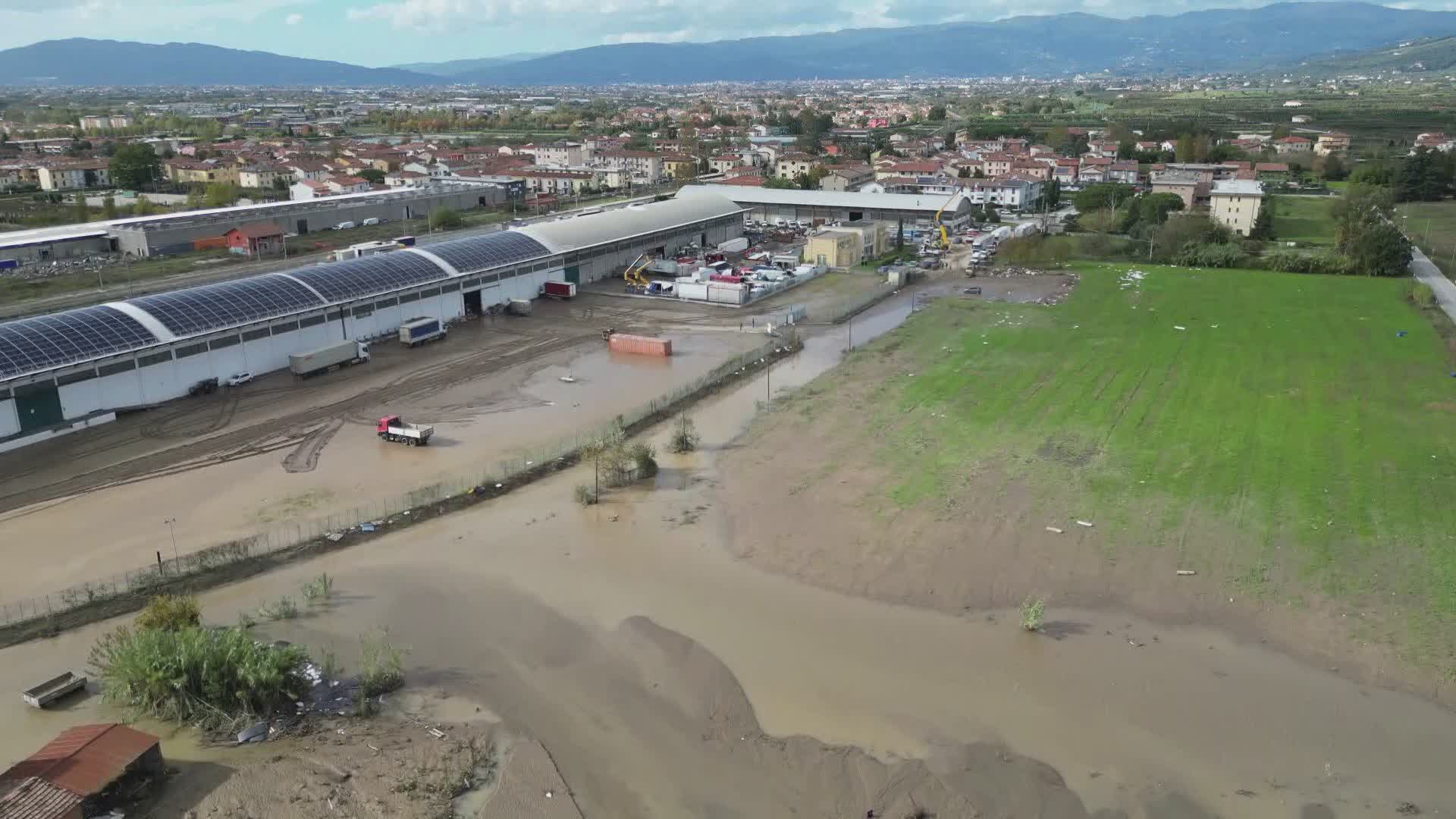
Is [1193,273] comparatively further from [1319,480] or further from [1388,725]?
[1388,725]

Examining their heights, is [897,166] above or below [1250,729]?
above

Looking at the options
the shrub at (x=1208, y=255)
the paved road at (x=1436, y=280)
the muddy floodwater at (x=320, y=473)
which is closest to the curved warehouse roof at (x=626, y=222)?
the muddy floodwater at (x=320, y=473)

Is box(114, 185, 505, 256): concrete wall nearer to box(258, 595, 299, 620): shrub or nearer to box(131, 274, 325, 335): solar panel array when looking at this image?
box(131, 274, 325, 335): solar panel array

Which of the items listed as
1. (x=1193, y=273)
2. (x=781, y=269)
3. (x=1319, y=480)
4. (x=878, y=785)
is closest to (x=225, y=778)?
(x=878, y=785)

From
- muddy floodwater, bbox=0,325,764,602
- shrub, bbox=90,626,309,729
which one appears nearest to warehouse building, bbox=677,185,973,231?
muddy floodwater, bbox=0,325,764,602

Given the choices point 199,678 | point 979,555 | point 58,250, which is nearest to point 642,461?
point 979,555

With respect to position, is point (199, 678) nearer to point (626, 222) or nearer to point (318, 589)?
point (318, 589)
